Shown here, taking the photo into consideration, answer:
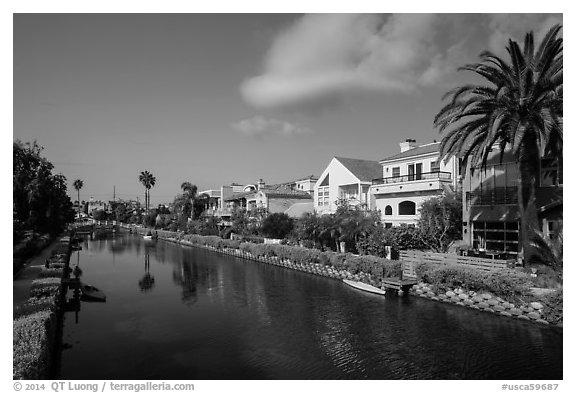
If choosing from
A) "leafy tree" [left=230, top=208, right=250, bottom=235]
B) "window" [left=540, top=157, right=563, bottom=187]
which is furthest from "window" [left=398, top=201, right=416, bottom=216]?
"leafy tree" [left=230, top=208, right=250, bottom=235]

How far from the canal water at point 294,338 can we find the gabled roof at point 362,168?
19.1 metres

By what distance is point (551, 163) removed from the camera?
85.8 ft

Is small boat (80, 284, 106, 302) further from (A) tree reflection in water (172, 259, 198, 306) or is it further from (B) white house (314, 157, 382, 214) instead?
(B) white house (314, 157, 382, 214)

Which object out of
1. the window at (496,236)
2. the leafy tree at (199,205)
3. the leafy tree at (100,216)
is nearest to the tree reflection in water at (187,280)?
the window at (496,236)

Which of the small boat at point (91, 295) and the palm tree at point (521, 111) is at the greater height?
the palm tree at point (521, 111)

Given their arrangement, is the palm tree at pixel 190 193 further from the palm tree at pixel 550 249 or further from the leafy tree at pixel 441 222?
the palm tree at pixel 550 249

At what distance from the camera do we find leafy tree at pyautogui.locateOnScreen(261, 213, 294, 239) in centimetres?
5281

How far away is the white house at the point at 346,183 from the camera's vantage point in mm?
46719

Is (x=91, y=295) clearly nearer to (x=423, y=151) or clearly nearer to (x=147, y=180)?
(x=423, y=151)

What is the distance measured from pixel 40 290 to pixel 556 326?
86.6 ft

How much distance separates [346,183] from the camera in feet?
160

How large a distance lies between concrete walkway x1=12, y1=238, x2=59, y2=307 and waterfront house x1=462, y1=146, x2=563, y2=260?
99.2 feet

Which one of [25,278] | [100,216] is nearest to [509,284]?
[25,278]
